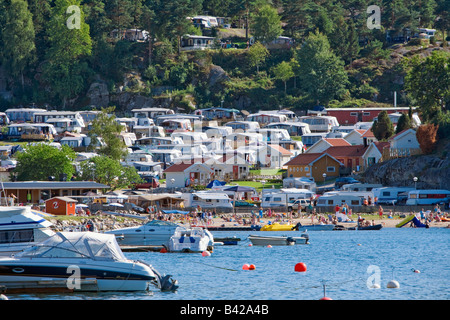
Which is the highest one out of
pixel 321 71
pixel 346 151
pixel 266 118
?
pixel 321 71

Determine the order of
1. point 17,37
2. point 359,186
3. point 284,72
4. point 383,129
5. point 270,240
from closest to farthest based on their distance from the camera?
point 270,240
point 359,186
point 383,129
point 284,72
point 17,37

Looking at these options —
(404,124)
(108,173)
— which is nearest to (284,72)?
(404,124)

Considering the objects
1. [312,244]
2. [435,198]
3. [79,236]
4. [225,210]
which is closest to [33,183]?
[225,210]

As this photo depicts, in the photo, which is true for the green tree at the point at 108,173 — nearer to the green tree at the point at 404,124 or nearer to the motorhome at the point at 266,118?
the green tree at the point at 404,124

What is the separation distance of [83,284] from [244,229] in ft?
106

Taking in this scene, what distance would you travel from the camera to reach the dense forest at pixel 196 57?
389 feet

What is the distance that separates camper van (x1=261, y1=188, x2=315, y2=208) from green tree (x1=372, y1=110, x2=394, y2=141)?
18344mm

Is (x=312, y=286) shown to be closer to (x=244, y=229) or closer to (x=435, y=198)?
(x=244, y=229)

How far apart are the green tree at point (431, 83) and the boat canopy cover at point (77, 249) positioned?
5494 cm

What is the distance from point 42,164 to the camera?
7700cm

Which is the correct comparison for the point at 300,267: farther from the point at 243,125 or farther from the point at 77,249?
the point at 243,125

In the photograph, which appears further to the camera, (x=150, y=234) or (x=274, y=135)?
(x=274, y=135)

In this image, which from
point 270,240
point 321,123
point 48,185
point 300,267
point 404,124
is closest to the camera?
point 300,267

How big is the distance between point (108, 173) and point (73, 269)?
4922 centimetres
